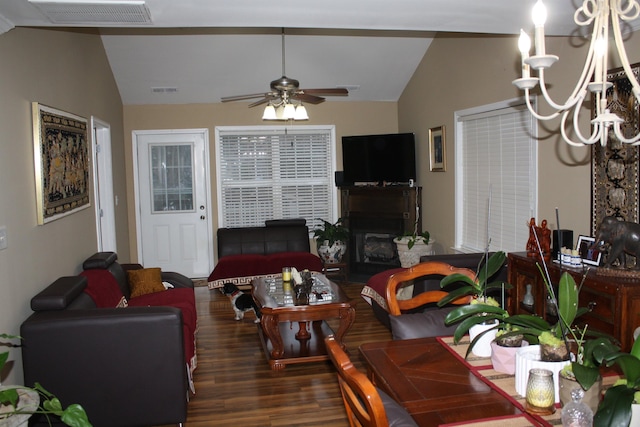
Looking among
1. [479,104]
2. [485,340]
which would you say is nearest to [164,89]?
[479,104]

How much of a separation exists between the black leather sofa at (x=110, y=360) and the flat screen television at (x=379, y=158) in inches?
172

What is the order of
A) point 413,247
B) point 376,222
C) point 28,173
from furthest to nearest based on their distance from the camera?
point 376,222 → point 413,247 → point 28,173

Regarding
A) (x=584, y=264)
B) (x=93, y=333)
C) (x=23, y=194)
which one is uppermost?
(x=23, y=194)

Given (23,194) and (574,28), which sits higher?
(574,28)

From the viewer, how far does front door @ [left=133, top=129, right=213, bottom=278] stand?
743 centimetres

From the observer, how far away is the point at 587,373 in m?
1.43

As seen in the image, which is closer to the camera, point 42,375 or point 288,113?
point 42,375

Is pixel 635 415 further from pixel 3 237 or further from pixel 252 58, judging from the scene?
pixel 252 58

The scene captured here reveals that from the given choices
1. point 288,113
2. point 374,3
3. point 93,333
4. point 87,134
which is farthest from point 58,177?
point 374,3

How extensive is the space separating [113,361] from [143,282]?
1938mm

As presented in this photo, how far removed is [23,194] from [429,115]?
182 inches

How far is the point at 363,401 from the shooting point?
1.39 metres

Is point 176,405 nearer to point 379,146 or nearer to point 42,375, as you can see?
point 42,375

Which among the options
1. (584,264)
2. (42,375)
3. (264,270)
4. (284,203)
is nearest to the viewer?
(42,375)
